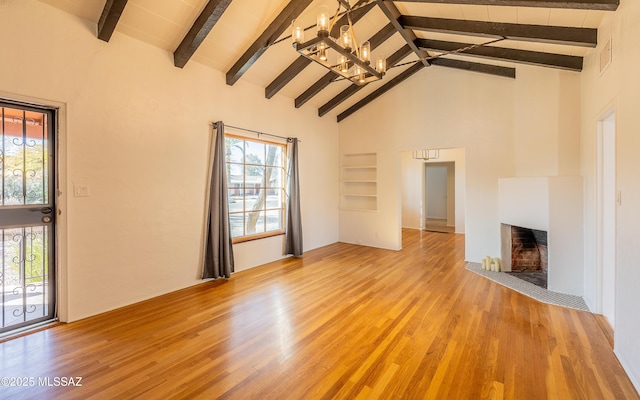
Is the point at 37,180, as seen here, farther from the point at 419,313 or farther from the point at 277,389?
the point at 419,313

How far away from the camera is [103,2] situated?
2748 mm

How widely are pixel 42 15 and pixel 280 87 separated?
9.16 ft

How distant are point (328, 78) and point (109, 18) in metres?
3.14

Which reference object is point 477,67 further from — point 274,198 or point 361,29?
point 274,198

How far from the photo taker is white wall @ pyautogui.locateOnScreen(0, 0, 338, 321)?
262 centimetres

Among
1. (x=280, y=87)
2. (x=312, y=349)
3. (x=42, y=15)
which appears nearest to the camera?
(x=312, y=349)

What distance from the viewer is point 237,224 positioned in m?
4.54

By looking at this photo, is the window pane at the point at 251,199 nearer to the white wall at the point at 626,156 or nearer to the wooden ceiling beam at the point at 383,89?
the wooden ceiling beam at the point at 383,89

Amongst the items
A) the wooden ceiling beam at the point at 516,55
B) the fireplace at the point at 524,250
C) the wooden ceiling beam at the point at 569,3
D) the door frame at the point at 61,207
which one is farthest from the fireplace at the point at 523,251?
the door frame at the point at 61,207

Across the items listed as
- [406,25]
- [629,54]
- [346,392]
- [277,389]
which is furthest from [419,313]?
[406,25]

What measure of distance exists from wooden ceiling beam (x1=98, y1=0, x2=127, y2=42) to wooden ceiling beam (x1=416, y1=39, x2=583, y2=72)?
13.2ft

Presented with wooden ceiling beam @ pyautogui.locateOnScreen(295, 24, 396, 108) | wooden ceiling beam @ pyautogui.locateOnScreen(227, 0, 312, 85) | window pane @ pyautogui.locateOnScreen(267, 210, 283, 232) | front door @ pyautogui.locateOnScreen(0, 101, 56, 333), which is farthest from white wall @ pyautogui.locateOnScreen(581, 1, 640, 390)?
front door @ pyautogui.locateOnScreen(0, 101, 56, 333)

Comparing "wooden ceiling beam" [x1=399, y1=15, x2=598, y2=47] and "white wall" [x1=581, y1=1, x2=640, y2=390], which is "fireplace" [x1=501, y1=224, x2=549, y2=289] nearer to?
"white wall" [x1=581, y1=1, x2=640, y2=390]

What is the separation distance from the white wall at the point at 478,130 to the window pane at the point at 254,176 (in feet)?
8.12
